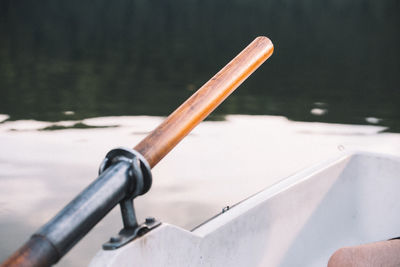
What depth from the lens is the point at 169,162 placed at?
4.10 meters

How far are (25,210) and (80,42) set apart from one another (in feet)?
34.6

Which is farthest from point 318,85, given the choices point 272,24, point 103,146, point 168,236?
point 272,24

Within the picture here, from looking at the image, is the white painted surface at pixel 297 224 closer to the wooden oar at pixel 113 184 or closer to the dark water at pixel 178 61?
the wooden oar at pixel 113 184

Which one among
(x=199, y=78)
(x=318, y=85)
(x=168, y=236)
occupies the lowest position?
(x=168, y=236)

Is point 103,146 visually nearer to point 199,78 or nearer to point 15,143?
point 15,143

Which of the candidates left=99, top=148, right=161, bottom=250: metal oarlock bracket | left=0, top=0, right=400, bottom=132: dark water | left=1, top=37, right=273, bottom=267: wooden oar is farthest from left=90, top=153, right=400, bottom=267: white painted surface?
left=0, top=0, right=400, bottom=132: dark water

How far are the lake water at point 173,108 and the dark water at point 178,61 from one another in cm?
4

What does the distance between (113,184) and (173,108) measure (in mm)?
5357

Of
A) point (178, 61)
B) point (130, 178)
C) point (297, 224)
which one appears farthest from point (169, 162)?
point (178, 61)

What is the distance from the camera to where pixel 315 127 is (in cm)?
560

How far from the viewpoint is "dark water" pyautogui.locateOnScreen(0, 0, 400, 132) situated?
6762mm

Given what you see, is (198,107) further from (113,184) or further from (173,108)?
(173,108)

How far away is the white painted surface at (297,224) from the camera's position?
4.34 feet

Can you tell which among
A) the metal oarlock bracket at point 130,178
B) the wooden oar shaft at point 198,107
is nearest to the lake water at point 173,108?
the wooden oar shaft at point 198,107
